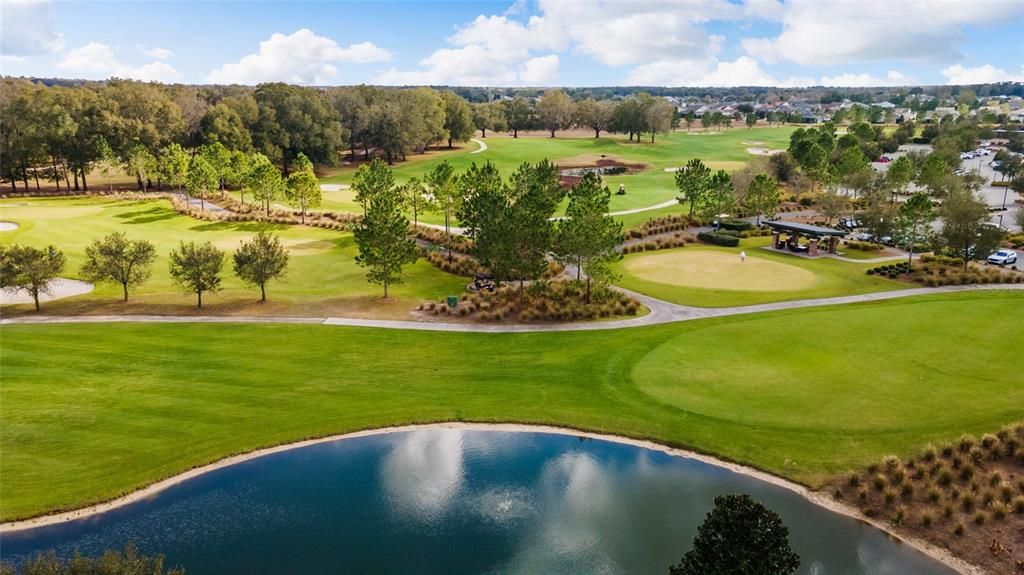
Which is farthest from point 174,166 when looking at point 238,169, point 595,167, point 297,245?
point 595,167

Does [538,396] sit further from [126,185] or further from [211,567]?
[126,185]

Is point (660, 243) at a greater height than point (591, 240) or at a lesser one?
lesser

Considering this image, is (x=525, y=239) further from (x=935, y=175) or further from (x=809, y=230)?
(x=935, y=175)

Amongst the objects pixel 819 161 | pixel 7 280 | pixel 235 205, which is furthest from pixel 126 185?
pixel 819 161

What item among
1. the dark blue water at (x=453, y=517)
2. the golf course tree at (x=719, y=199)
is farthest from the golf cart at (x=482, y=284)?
the golf course tree at (x=719, y=199)

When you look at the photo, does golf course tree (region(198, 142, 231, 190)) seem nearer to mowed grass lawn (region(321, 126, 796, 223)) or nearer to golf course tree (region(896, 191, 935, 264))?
mowed grass lawn (region(321, 126, 796, 223))

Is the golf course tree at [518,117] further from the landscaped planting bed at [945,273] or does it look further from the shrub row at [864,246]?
the landscaped planting bed at [945,273]
